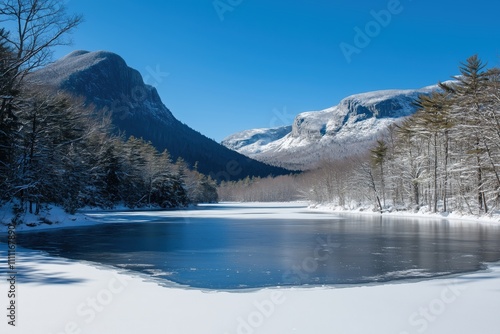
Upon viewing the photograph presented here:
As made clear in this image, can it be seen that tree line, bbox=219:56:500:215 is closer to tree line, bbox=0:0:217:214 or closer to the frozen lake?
the frozen lake

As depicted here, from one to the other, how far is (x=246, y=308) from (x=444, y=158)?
45956 mm

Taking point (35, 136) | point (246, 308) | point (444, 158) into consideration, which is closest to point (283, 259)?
point (246, 308)

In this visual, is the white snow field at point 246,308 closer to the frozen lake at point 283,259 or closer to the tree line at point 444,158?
the frozen lake at point 283,259

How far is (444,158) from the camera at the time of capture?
4572cm

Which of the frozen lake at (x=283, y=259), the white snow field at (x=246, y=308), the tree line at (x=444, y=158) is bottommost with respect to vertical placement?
the frozen lake at (x=283, y=259)

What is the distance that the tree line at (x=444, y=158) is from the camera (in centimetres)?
3262

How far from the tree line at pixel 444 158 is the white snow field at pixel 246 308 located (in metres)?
27.6

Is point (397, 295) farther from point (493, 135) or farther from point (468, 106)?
point (468, 106)

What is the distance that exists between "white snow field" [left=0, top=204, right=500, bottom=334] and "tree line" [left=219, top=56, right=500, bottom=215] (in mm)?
27555

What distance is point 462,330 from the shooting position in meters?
5.39

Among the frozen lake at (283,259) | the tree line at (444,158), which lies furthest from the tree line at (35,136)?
the tree line at (444,158)

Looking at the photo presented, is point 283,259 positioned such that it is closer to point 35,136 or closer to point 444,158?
point 35,136

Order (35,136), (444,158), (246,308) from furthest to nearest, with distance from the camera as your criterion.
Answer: (444,158), (35,136), (246,308)

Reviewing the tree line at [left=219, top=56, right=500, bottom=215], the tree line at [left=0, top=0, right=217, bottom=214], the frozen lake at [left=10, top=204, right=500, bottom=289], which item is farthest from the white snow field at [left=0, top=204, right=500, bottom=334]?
the tree line at [left=219, top=56, right=500, bottom=215]
